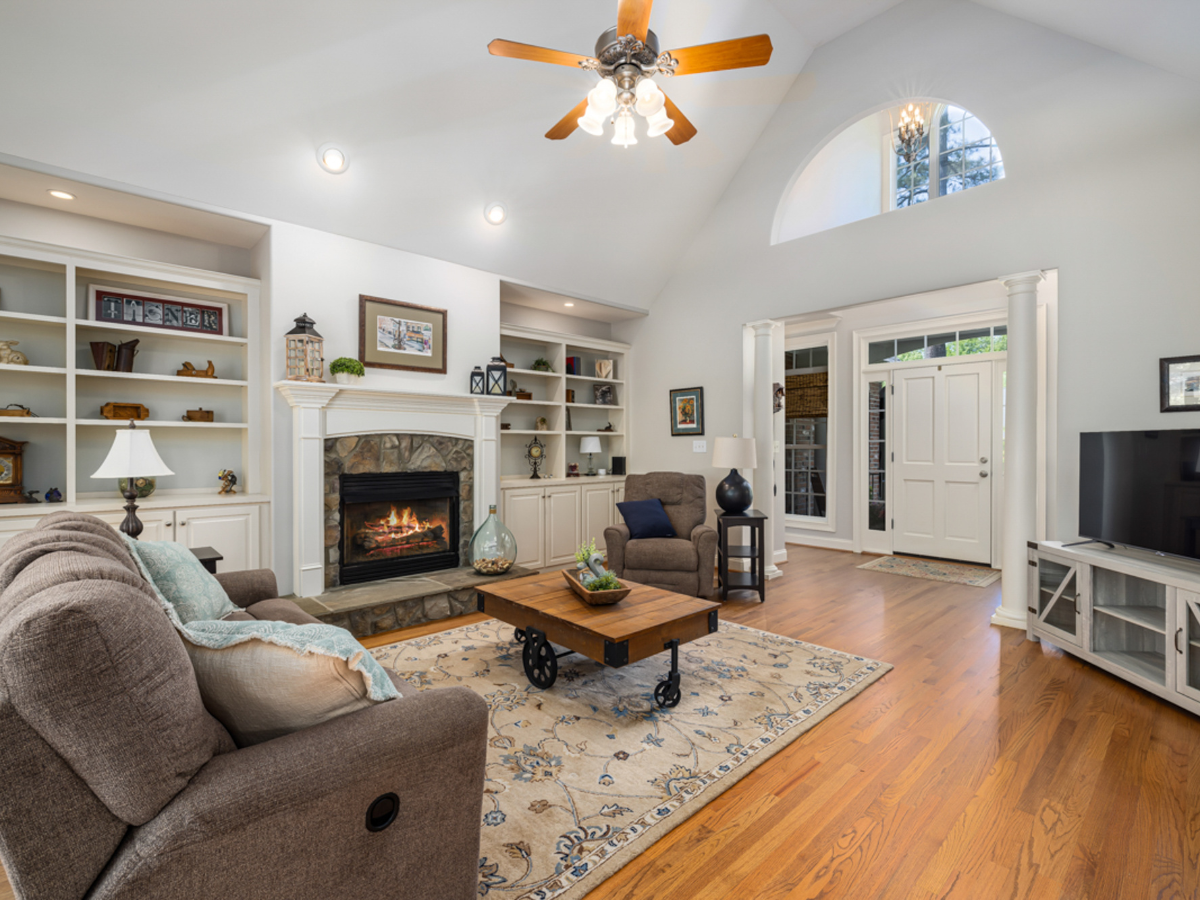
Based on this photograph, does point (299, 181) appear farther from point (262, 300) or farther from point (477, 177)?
point (477, 177)

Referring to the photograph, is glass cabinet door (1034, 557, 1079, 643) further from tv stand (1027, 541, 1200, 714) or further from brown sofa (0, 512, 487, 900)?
brown sofa (0, 512, 487, 900)

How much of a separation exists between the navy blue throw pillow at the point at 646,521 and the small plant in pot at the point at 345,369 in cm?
223

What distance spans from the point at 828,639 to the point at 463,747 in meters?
2.88

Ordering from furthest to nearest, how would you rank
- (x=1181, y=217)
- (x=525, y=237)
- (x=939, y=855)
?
1. (x=525, y=237)
2. (x=1181, y=217)
3. (x=939, y=855)

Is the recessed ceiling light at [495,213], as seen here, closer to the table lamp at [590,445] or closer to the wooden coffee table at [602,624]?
the table lamp at [590,445]

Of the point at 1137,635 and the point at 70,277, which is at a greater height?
the point at 70,277

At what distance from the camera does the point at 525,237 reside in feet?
15.6

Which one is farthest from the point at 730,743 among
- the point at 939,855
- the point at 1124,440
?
the point at 1124,440

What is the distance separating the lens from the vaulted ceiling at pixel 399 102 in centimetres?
278

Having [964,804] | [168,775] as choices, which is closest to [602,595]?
[964,804]

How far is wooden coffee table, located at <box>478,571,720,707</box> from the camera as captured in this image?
7.85 feet

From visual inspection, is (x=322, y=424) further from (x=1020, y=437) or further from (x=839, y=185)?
(x=839, y=185)

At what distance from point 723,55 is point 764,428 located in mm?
3303

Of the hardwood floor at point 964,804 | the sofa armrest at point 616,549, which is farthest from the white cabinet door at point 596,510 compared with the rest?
the hardwood floor at point 964,804
